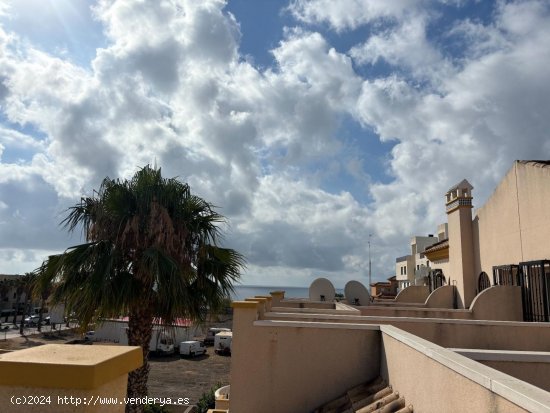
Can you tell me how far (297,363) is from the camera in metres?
6.94

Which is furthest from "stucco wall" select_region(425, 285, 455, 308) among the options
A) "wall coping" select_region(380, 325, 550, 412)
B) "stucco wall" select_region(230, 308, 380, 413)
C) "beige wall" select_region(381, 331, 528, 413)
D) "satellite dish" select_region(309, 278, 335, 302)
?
"wall coping" select_region(380, 325, 550, 412)

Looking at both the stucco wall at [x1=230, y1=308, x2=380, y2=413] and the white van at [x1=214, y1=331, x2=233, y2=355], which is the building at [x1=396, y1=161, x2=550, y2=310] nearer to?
the stucco wall at [x1=230, y1=308, x2=380, y2=413]

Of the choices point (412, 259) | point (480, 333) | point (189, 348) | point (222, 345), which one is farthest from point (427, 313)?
point (412, 259)

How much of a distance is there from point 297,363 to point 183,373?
27763mm

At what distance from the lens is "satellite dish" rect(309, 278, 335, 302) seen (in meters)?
15.9

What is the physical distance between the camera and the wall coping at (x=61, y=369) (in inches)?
85.4

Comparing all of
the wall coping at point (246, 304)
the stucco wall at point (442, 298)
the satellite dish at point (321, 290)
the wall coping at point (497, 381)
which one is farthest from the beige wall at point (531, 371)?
the satellite dish at point (321, 290)

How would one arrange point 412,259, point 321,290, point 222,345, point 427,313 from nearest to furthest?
point 427,313 → point 321,290 → point 222,345 → point 412,259

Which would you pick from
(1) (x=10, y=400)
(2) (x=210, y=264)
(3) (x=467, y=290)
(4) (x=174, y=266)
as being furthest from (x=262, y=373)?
(3) (x=467, y=290)

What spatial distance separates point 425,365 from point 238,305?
11.6ft

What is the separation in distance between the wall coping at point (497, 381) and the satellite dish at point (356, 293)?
10853mm

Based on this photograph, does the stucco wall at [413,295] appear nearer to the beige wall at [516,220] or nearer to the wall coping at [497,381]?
the beige wall at [516,220]

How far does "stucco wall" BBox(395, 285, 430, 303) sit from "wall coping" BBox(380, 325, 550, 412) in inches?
539

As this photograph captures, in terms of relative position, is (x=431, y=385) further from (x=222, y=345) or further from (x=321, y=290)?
(x=222, y=345)
